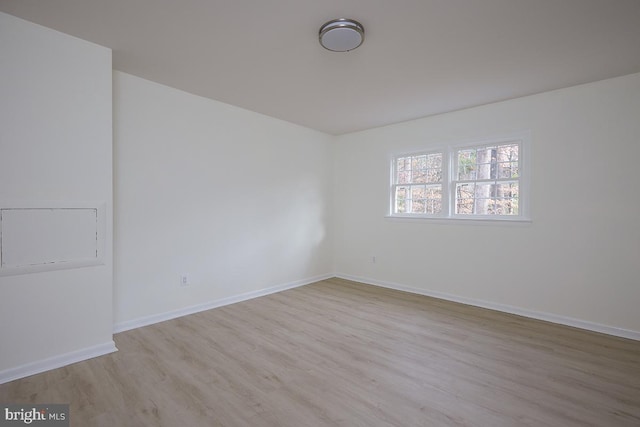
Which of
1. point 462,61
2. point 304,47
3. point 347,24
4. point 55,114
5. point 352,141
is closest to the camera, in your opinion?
point 347,24

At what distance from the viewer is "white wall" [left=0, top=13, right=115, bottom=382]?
2.17 metres

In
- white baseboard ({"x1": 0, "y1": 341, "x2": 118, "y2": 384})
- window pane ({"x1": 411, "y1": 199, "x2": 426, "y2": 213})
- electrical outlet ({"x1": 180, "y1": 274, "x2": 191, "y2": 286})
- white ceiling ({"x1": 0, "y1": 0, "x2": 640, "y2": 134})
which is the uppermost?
white ceiling ({"x1": 0, "y1": 0, "x2": 640, "y2": 134})

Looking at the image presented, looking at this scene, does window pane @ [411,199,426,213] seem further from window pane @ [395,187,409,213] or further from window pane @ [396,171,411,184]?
window pane @ [396,171,411,184]

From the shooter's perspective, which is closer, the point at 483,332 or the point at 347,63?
the point at 347,63

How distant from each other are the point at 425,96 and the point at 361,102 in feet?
2.47

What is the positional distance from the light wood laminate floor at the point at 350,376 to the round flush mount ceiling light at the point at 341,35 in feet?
8.34

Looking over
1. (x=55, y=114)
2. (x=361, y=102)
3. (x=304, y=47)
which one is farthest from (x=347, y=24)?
(x=55, y=114)

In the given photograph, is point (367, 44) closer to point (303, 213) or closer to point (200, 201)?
point (200, 201)

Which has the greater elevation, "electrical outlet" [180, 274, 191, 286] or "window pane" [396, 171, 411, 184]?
"window pane" [396, 171, 411, 184]

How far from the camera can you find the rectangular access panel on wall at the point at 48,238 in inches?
86.1

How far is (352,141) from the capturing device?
529 cm

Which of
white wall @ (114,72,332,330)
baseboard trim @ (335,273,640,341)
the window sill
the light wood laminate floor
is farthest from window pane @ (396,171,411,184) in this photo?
the light wood laminate floor

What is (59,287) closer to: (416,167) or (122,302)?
(122,302)

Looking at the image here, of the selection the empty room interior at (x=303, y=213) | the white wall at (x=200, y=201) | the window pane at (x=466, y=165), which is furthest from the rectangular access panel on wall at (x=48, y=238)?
the window pane at (x=466, y=165)
